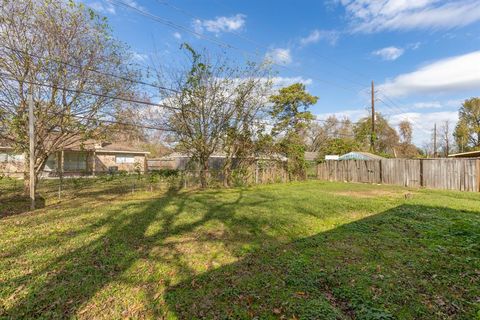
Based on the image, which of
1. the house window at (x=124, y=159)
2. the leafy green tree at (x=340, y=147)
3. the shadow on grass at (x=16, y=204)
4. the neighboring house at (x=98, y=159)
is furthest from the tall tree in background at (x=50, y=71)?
the leafy green tree at (x=340, y=147)

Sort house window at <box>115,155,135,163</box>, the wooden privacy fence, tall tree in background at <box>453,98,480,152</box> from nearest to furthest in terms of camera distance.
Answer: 1. the wooden privacy fence
2. house window at <box>115,155,135,163</box>
3. tall tree in background at <box>453,98,480,152</box>

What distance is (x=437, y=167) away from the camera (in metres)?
13.1

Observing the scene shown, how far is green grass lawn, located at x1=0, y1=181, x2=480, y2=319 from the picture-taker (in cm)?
260

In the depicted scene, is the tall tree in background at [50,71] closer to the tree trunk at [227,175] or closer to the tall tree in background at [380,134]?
the tree trunk at [227,175]

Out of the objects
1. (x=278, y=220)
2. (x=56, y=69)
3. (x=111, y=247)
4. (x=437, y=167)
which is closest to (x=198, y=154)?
(x=56, y=69)

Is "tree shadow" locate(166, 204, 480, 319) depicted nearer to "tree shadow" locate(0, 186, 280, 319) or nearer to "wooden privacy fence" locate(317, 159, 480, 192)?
"tree shadow" locate(0, 186, 280, 319)

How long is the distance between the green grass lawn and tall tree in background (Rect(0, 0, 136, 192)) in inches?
158

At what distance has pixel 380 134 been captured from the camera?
128 ft

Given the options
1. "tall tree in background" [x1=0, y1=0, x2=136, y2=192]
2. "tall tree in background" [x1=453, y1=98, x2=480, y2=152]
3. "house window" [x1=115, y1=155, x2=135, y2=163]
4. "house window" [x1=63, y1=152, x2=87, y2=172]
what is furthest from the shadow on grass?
"tall tree in background" [x1=453, y1=98, x2=480, y2=152]

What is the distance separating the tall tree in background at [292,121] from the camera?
54.0 feet

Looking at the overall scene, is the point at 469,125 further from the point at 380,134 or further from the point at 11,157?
the point at 11,157

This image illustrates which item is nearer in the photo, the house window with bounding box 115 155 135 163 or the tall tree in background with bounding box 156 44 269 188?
the tall tree in background with bounding box 156 44 269 188

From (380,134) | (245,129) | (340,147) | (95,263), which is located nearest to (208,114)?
(245,129)

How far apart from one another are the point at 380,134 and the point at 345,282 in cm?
4160
